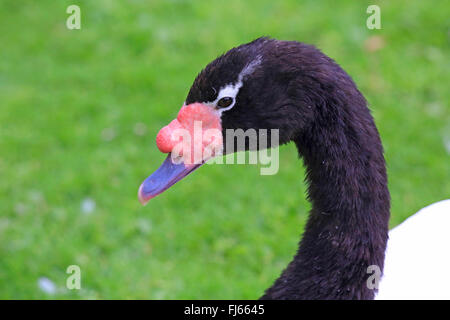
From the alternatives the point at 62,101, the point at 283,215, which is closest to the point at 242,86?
the point at 283,215

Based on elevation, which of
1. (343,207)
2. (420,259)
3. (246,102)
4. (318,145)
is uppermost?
(246,102)

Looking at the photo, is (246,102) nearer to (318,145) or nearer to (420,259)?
(318,145)

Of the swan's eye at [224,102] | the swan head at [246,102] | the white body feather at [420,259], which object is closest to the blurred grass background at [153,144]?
the white body feather at [420,259]

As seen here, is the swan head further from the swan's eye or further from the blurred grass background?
the blurred grass background

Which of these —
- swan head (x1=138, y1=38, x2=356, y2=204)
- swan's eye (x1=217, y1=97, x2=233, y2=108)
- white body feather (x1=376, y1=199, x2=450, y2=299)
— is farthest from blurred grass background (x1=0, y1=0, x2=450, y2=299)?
swan's eye (x1=217, y1=97, x2=233, y2=108)

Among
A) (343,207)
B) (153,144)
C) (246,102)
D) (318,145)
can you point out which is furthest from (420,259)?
(153,144)

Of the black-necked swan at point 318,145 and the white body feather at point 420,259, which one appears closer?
the black-necked swan at point 318,145

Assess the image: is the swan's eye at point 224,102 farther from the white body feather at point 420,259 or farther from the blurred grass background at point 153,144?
the blurred grass background at point 153,144

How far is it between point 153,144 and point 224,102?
7.75 ft

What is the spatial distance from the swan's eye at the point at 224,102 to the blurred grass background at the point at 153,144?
1.52 metres

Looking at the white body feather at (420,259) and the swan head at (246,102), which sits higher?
the swan head at (246,102)

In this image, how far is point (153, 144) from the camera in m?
4.46

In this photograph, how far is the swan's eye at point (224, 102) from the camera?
7.02 ft

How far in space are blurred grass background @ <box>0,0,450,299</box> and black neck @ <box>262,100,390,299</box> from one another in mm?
1109
